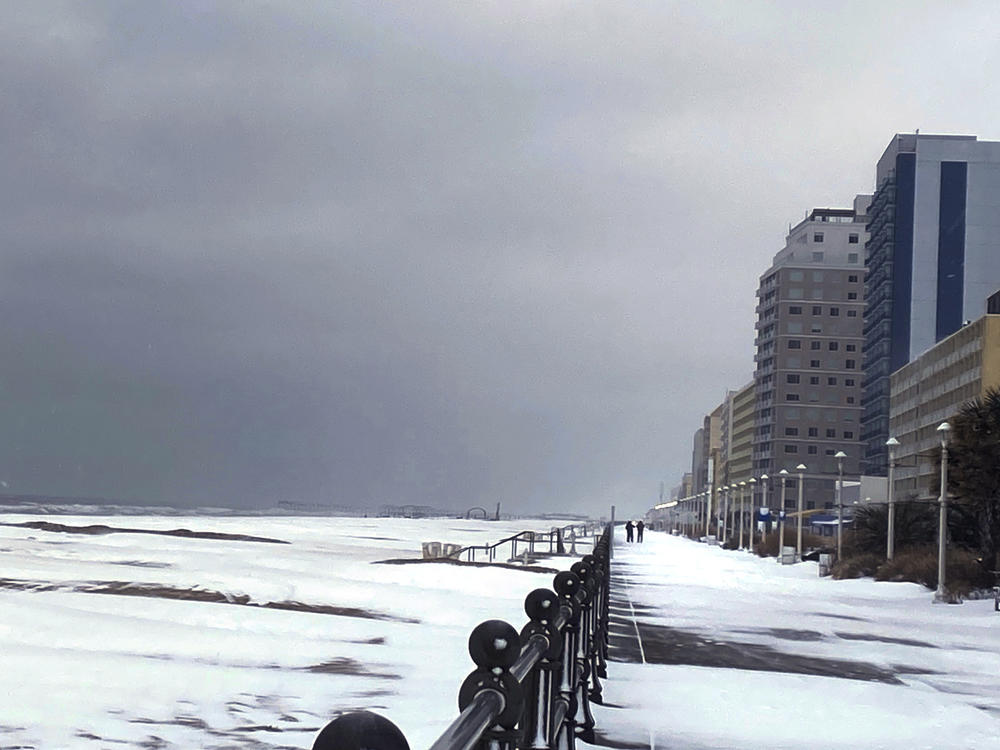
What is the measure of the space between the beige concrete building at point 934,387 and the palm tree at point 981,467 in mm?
49967

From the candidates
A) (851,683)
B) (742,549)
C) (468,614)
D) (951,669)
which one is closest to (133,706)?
(851,683)

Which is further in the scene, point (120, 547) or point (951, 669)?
point (120, 547)

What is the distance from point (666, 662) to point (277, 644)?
5.68 metres

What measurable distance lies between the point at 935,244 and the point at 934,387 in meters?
43.1

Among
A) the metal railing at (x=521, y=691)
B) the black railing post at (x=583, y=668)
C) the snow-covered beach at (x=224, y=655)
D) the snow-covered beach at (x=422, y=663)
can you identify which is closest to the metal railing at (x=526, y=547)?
the snow-covered beach at (x=224, y=655)

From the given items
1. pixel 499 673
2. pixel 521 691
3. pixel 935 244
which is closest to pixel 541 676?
pixel 521 691

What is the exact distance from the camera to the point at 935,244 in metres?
149

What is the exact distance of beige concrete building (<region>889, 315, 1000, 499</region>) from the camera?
9544 cm

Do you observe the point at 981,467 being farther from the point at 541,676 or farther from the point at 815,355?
the point at 815,355

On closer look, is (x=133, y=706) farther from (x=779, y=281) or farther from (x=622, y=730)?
(x=779, y=281)

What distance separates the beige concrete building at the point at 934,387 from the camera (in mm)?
95438

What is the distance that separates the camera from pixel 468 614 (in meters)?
25.7

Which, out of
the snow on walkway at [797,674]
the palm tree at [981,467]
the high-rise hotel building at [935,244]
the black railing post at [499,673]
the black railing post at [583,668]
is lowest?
the snow on walkway at [797,674]

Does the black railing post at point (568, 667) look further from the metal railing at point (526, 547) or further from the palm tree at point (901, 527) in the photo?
the metal railing at point (526, 547)
